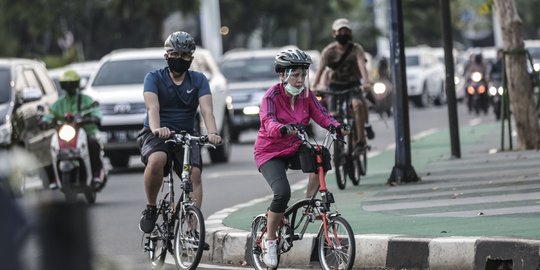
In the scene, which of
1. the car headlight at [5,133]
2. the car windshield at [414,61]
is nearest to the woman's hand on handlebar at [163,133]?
the car headlight at [5,133]

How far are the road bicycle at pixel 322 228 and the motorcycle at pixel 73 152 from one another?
6906 millimetres

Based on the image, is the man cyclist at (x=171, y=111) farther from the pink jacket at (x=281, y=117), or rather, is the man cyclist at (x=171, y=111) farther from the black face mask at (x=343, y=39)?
the black face mask at (x=343, y=39)

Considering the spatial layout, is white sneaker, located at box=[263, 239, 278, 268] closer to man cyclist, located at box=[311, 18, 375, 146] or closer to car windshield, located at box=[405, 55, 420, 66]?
man cyclist, located at box=[311, 18, 375, 146]

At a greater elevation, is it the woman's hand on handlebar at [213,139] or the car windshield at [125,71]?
the car windshield at [125,71]

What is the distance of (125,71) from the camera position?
2195 centimetres

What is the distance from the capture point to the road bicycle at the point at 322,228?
836cm

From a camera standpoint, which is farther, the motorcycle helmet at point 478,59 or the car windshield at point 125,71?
the motorcycle helmet at point 478,59

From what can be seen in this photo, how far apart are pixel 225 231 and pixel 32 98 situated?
678 centimetres

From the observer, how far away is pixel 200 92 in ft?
31.9

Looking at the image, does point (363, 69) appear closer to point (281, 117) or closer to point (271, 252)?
point (281, 117)

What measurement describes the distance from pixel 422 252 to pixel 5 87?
998 centimetres

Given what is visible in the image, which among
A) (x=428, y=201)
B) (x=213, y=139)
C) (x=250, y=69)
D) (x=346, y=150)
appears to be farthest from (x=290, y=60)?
(x=250, y=69)

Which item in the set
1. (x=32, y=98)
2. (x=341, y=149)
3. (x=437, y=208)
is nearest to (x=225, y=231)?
(x=437, y=208)

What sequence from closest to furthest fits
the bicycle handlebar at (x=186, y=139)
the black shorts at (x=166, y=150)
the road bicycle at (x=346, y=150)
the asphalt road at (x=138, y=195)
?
the bicycle handlebar at (x=186, y=139), the black shorts at (x=166, y=150), the asphalt road at (x=138, y=195), the road bicycle at (x=346, y=150)
